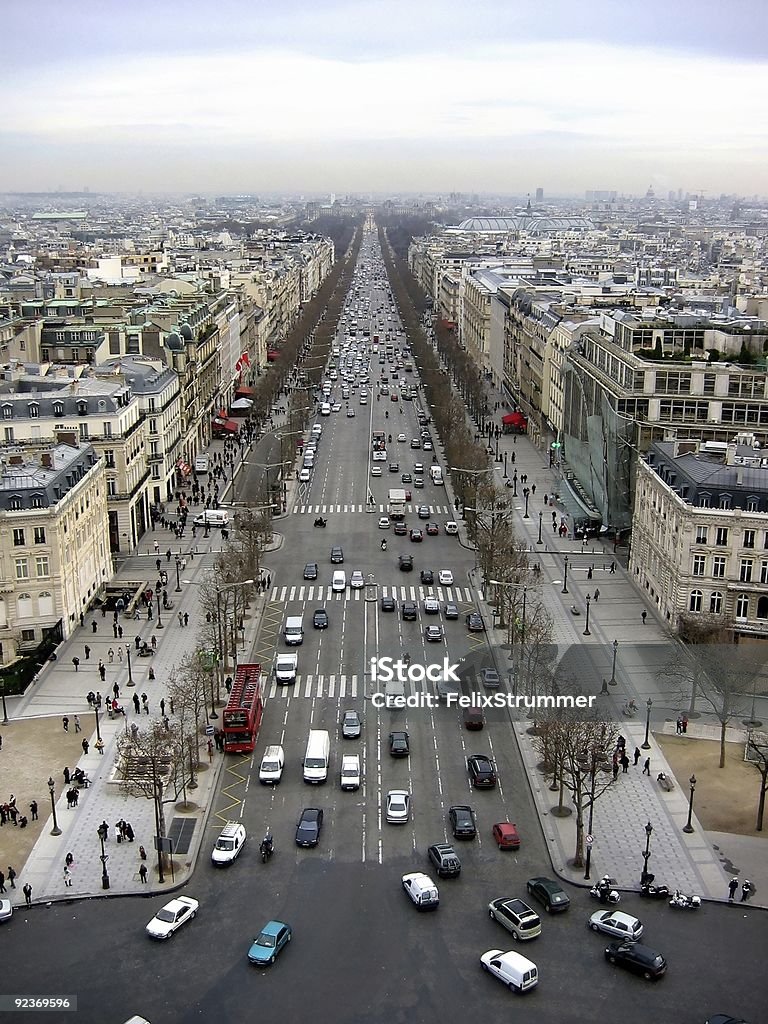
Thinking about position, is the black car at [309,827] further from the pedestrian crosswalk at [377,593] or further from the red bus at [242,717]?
the pedestrian crosswalk at [377,593]

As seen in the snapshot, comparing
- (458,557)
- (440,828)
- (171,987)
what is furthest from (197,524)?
(171,987)

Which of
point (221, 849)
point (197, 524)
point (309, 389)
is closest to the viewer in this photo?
point (221, 849)

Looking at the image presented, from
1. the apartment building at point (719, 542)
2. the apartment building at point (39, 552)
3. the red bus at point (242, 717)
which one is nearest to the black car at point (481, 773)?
the red bus at point (242, 717)

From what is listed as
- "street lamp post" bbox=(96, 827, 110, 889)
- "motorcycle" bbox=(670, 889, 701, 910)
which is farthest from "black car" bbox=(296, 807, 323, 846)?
"motorcycle" bbox=(670, 889, 701, 910)

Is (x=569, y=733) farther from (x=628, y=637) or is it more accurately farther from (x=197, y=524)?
(x=197, y=524)

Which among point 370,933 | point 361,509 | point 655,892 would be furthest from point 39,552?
point 655,892

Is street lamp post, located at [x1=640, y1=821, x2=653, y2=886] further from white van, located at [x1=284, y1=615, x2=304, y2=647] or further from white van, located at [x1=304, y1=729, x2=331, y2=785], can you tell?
white van, located at [x1=284, y1=615, x2=304, y2=647]
